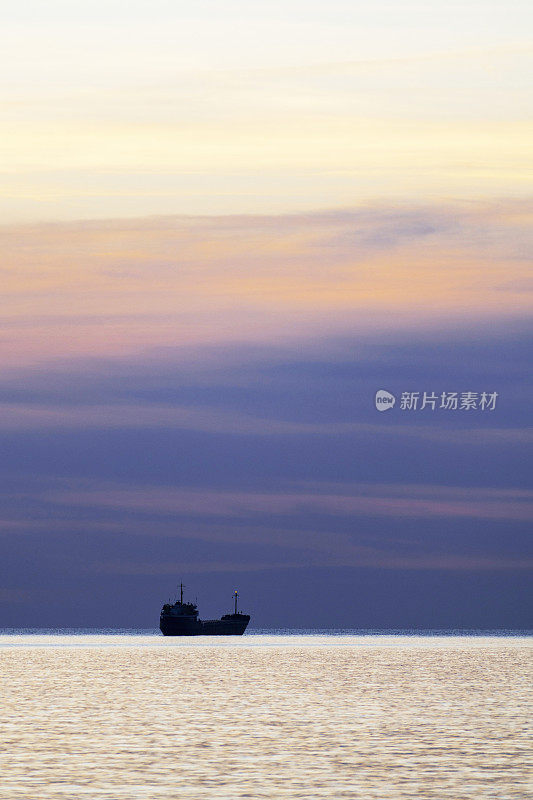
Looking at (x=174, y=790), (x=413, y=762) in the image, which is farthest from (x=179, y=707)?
(x=174, y=790)

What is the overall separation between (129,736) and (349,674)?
78.1m

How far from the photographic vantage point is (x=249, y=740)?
64875mm

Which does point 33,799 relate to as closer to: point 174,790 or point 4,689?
point 174,790

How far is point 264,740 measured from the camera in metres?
64.9

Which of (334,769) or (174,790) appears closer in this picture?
(174,790)

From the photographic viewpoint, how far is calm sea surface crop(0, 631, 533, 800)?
49.0 m

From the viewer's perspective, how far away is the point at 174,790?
1885 inches

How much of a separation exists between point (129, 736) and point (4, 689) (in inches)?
1791

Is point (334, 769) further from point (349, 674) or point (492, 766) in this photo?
point (349, 674)

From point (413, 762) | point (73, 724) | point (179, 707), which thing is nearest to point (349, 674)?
point (179, 707)

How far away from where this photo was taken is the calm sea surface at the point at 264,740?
49031 mm

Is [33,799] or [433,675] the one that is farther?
[433,675]

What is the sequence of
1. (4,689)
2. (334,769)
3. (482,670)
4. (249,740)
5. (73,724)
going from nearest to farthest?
(334,769), (249,740), (73,724), (4,689), (482,670)

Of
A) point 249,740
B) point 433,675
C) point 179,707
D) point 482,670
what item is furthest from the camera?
point 482,670
